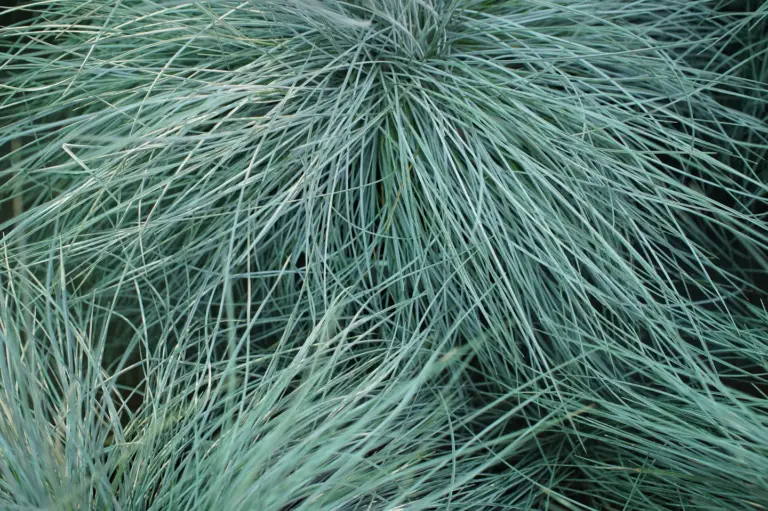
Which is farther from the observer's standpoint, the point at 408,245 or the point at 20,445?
the point at 408,245

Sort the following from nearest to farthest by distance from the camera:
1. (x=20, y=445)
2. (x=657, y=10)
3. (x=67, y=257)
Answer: (x=20, y=445)
(x=67, y=257)
(x=657, y=10)

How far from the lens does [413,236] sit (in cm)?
71

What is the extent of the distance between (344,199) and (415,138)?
0.39 feet

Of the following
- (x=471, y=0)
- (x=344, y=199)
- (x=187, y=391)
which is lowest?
(x=187, y=391)

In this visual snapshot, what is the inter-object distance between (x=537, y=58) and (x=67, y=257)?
0.57m

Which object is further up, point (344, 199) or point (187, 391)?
point (344, 199)

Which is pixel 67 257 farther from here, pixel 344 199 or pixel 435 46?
pixel 435 46

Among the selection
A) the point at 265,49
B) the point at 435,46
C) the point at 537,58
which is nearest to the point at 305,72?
the point at 265,49

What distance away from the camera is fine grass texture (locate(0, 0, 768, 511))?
64 centimetres

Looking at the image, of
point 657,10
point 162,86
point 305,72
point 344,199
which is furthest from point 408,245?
point 657,10

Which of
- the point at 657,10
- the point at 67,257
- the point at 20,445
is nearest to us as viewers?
the point at 20,445

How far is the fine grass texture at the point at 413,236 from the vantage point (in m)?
0.64

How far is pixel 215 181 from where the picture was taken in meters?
0.71

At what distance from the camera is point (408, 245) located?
747mm
